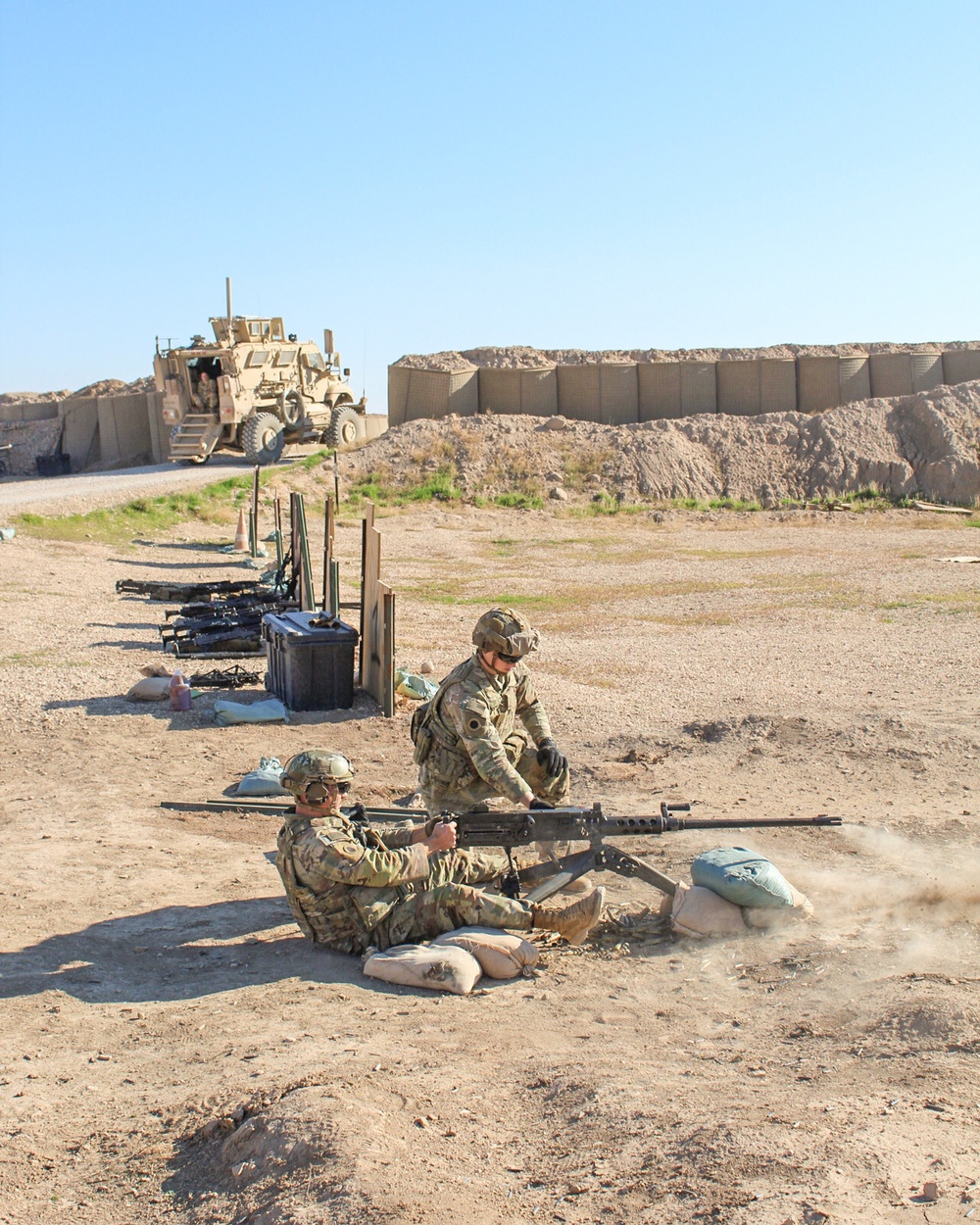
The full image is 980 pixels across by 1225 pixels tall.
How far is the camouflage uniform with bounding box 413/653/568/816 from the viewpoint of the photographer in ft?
19.0

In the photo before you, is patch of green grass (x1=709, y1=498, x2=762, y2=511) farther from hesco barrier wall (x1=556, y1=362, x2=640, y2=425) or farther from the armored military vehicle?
the armored military vehicle

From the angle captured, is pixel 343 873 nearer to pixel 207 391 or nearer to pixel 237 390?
pixel 237 390

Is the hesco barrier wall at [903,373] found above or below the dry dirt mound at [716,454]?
above

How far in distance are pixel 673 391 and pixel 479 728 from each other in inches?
1171

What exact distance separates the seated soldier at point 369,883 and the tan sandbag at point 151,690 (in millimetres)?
5245

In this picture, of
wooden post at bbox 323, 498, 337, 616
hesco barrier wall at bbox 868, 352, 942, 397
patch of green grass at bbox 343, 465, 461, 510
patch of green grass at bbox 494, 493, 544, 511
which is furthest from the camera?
hesco barrier wall at bbox 868, 352, 942, 397

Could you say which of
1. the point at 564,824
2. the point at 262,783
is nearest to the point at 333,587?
the point at 262,783

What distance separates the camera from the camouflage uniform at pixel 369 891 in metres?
5.11

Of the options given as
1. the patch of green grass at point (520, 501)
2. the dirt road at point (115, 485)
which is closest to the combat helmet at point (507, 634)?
the dirt road at point (115, 485)

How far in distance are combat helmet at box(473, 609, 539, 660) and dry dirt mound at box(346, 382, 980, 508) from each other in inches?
917

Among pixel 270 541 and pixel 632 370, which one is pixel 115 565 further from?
pixel 632 370

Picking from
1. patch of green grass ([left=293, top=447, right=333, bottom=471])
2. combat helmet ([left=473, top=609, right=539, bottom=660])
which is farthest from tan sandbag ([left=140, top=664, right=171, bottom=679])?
patch of green grass ([left=293, top=447, right=333, bottom=471])

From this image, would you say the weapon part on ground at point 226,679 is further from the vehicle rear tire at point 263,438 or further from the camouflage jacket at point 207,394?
the camouflage jacket at point 207,394

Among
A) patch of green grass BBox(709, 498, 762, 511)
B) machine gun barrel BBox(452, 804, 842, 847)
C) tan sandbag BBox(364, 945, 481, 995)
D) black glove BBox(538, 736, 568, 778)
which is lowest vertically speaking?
tan sandbag BBox(364, 945, 481, 995)
